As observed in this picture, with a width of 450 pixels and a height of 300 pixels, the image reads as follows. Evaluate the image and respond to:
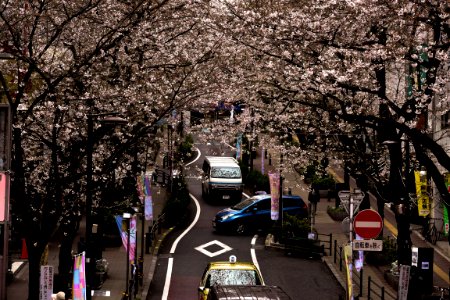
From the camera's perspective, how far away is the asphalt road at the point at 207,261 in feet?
80.1

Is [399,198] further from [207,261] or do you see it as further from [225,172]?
[225,172]

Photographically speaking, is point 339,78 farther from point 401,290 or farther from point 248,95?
point 248,95

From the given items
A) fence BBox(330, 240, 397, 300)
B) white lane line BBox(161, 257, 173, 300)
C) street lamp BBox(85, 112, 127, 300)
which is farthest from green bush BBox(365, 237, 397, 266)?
street lamp BBox(85, 112, 127, 300)

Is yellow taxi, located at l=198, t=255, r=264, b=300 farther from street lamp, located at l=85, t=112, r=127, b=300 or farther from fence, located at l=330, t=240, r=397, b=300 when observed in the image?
fence, located at l=330, t=240, r=397, b=300

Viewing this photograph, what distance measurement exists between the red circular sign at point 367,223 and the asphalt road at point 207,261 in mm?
7740

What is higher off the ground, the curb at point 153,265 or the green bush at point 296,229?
the green bush at point 296,229

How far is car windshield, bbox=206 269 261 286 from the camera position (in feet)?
65.1

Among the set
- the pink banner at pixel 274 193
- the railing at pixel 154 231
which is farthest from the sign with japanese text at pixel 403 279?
the railing at pixel 154 231

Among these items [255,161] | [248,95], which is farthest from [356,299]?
[255,161]

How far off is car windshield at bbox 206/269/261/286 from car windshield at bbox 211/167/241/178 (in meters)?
21.8

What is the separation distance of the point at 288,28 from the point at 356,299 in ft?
30.9

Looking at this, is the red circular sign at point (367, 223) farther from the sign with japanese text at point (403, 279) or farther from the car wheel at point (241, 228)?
the car wheel at point (241, 228)

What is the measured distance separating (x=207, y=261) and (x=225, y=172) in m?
14.0

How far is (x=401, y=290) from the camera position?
1762 centimetres
